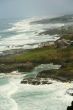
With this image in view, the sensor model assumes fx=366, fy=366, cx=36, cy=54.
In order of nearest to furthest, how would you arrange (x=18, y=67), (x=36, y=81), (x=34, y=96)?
1. (x=34, y=96)
2. (x=36, y=81)
3. (x=18, y=67)

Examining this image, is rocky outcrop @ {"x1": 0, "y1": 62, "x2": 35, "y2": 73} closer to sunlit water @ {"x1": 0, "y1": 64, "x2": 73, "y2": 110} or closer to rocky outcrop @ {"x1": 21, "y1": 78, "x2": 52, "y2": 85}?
sunlit water @ {"x1": 0, "y1": 64, "x2": 73, "y2": 110}

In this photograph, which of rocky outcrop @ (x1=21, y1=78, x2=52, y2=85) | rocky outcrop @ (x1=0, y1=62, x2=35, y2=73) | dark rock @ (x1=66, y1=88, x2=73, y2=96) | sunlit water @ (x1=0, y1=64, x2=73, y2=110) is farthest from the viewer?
rocky outcrop @ (x1=0, y1=62, x2=35, y2=73)

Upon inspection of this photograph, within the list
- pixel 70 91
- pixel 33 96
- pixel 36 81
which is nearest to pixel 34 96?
pixel 33 96

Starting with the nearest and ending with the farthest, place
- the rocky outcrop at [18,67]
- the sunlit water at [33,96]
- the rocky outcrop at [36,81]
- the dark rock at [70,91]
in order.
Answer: the sunlit water at [33,96] → the dark rock at [70,91] → the rocky outcrop at [36,81] → the rocky outcrop at [18,67]

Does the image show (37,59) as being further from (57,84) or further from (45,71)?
(57,84)

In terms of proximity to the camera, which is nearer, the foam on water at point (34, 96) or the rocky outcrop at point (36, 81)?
the foam on water at point (34, 96)

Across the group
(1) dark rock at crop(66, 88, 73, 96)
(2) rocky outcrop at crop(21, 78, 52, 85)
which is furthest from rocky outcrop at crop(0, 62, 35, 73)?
(1) dark rock at crop(66, 88, 73, 96)

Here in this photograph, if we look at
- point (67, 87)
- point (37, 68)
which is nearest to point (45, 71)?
point (37, 68)

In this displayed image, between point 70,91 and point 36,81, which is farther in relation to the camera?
point 36,81

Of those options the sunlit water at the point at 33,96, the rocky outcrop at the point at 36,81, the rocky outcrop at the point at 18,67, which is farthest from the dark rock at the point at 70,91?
the rocky outcrop at the point at 18,67

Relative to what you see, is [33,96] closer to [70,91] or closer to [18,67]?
[70,91]

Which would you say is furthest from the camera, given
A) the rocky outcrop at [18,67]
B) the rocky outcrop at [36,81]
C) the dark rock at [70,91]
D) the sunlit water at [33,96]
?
the rocky outcrop at [18,67]

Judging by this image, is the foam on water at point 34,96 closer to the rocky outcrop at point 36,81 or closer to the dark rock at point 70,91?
the dark rock at point 70,91
